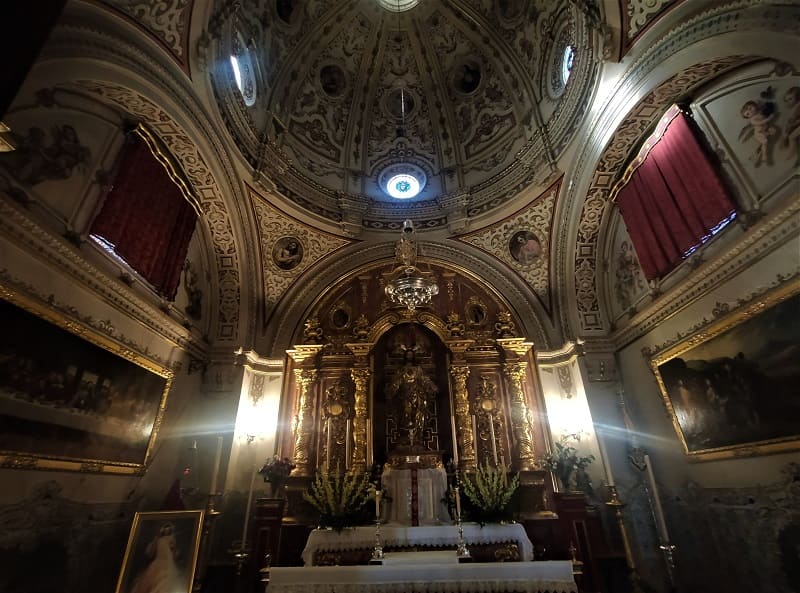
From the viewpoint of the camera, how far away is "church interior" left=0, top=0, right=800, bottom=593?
5723mm

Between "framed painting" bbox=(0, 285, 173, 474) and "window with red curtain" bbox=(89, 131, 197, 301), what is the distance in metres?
1.73

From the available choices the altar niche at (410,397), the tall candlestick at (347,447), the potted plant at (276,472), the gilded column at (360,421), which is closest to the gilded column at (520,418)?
the altar niche at (410,397)

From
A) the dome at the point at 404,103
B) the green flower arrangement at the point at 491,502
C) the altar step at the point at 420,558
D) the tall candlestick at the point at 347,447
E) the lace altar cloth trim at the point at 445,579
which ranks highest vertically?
the dome at the point at 404,103

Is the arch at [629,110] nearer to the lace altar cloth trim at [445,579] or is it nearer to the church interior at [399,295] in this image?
the church interior at [399,295]

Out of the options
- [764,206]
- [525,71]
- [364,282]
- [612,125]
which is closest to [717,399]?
[764,206]

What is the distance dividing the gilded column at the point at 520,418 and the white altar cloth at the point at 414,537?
2403 mm

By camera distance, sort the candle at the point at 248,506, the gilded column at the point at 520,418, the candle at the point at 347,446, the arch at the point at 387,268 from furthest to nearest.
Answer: the arch at the point at 387,268, the candle at the point at 347,446, the gilded column at the point at 520,418, the candle at the point at 248,506

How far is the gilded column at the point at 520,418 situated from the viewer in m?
9.83

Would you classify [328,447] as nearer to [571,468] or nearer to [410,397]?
[410,397]

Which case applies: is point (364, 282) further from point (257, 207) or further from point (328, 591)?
point (328, 591)

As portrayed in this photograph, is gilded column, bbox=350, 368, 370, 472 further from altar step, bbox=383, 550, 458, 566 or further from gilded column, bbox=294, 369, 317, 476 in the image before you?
altar step, bbox=383, 550, 458, 566

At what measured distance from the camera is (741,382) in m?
6.26

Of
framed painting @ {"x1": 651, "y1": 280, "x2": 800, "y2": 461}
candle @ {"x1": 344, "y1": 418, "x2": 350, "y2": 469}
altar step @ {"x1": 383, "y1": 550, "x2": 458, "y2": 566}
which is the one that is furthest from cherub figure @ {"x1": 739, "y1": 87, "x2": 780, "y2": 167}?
candle @ {"x1": 344, "y1": 418, "x2": 350, "y2": 469}

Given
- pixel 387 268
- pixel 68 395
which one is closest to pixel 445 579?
pixel 68 395
